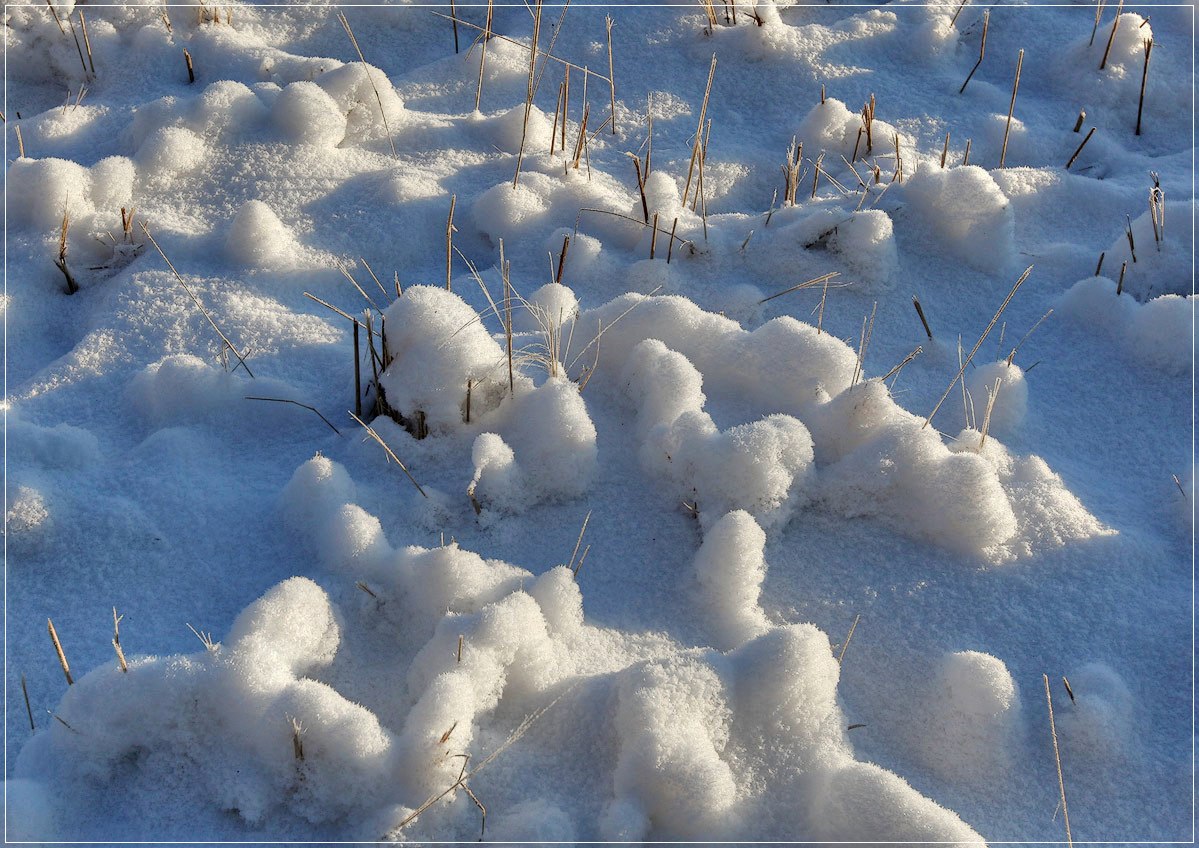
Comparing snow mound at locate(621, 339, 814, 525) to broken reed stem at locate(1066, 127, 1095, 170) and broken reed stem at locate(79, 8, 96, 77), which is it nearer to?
broken reed stem at locate(1066, 127, 1095, 170)

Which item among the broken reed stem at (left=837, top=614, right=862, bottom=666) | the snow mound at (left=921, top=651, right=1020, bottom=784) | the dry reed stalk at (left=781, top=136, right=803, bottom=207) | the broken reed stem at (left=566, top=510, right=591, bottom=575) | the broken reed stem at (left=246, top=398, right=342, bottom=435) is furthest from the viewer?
the dry reed stalk at (left=781, top=136, right=803, bottom=207)

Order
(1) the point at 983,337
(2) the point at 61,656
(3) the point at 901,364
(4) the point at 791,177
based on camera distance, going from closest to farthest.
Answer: (2) the point at 61,656 < (3) the point at 901,364 < (1) the point at 983,337 < (4) the point at 791,177

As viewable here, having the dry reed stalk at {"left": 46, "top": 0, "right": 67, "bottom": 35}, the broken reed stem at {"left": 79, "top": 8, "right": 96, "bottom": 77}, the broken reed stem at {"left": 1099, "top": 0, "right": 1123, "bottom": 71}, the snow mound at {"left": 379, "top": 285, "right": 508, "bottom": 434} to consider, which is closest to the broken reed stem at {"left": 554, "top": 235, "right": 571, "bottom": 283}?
the snow mound at {"left": 379, "top": 285, "right": 508, "bottom": 434}

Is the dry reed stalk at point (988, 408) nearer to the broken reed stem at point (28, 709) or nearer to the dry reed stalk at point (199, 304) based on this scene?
the dry reed stalk at point (199, 304)

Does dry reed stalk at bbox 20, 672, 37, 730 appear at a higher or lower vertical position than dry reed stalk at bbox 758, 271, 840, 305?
lower

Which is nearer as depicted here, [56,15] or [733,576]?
[733,576]

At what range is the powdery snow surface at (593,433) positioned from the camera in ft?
4.84

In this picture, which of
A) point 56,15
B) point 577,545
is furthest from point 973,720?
point 56,15

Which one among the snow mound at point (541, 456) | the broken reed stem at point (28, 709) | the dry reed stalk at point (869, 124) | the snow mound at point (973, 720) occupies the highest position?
the dry reed stalk at point (869, 124)

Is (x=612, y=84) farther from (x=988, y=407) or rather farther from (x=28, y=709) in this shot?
(x=28, y=709)

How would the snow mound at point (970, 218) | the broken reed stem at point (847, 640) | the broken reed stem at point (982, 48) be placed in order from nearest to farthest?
the broken reed stem at point (847, 640) → the snow mound at point (970, 218) → the broken reed stem at point (982, 48)

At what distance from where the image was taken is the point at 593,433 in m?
1.96

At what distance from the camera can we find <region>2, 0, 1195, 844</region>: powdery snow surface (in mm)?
1476

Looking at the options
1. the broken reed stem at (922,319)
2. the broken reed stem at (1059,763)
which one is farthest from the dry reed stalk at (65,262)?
the broken reed stem at (1059,763)
